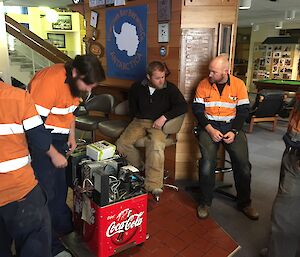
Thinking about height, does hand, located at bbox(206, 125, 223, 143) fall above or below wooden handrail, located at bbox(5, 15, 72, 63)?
below

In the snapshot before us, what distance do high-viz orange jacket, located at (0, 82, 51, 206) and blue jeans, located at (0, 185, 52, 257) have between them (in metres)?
0.05

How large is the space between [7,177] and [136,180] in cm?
92

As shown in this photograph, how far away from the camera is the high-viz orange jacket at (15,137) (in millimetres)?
1229

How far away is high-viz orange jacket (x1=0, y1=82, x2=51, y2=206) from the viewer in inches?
48.4

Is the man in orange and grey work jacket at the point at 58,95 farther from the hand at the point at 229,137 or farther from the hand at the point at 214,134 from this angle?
the hand at the point at 229,137

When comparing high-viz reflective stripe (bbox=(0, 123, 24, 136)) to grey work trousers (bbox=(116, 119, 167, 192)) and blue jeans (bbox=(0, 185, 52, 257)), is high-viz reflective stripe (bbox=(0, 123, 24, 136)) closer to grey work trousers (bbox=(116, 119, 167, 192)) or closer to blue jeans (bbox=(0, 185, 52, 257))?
blue jeans (bbox=(0, 185, 52, 257))

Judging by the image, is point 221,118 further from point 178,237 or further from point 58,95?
point 58,95

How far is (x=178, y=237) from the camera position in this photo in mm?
2314

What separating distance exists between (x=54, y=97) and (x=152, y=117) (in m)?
1.44

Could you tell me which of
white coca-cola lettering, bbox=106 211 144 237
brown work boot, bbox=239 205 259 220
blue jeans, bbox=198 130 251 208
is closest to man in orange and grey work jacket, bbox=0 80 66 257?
white coca-cola lettering, bbox=106 211 144 237

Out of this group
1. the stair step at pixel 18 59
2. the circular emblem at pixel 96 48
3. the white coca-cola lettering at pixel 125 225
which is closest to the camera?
the white coca-cola lettering at pixel 125 225

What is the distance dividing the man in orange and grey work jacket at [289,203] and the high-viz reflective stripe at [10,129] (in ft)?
5.16

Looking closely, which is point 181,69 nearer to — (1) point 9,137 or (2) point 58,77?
(2) point 58,77

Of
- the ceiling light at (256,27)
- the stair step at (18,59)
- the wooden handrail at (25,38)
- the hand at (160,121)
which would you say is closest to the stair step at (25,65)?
the stair step at (18,59)
